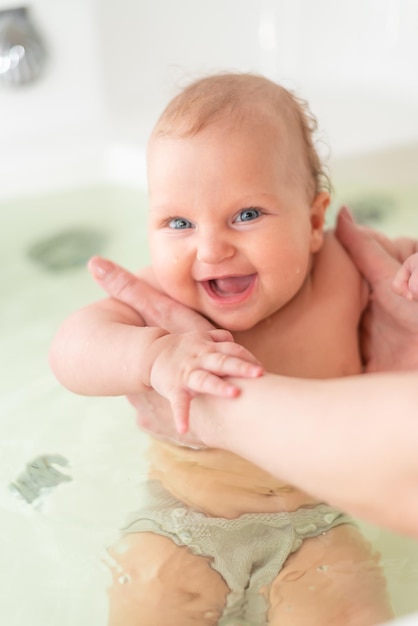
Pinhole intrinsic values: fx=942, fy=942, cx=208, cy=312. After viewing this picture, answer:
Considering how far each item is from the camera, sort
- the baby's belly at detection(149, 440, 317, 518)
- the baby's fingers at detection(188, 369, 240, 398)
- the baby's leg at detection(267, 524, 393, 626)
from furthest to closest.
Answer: the baby's belly at detection(149, 440, 317, 518), the baby's leg at detection(267, 524, 393, 626), the baby's fingers at detection(188, 369, 240, 398)

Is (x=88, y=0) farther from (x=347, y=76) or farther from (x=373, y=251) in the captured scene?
(x=373, y=251)

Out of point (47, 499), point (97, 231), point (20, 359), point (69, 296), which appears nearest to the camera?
point (47, 499)

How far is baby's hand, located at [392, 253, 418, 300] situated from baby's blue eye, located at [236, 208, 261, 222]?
170mm

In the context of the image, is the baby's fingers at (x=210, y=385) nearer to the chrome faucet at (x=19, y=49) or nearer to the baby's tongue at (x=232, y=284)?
the baby's tongue at (x=232, y=284)

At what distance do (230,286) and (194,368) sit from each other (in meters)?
0.18

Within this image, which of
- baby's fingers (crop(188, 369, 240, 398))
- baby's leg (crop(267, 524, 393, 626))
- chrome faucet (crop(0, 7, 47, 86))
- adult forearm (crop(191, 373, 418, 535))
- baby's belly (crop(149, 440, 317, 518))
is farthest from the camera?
chrome faucet (crop(0, 7, 47, 86))

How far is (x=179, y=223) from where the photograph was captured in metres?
0.95

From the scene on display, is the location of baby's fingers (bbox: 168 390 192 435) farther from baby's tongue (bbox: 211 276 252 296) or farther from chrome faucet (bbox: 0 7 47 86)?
chrome faucet (bbox: 0 7 47 86)

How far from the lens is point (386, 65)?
1918mm

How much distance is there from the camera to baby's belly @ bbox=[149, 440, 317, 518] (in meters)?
0.98

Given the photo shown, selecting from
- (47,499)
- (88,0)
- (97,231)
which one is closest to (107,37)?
(88,0)

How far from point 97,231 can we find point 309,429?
1.00 m

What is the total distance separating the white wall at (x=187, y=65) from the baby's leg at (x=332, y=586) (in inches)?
33.8

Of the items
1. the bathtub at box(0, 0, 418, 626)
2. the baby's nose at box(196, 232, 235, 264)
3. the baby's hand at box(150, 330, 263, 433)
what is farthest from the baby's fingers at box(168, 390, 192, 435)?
the bathtub at box(0, 0, 418, 626)
